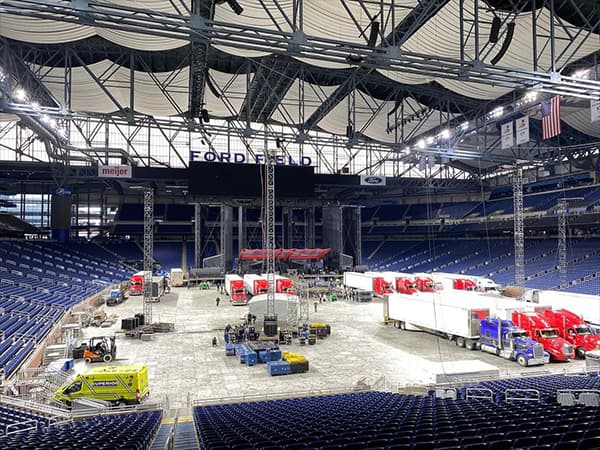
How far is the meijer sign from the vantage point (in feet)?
160

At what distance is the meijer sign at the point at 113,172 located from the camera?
4891cm

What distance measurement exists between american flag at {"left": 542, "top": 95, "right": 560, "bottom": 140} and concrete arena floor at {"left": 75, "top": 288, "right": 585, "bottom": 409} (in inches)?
558

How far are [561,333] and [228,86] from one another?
33124mm

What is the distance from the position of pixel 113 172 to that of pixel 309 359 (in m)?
36.3

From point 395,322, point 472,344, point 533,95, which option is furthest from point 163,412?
point 533,95

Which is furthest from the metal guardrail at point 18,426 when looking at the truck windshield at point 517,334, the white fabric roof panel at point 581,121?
the white fabric roof panel at point 581,121

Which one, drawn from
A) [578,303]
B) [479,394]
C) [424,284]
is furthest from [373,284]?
[479,394]

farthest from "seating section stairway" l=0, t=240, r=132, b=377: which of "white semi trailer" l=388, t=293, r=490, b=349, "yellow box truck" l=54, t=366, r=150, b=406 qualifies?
"white semi trailer" l=388, t=293, r=490, b=349

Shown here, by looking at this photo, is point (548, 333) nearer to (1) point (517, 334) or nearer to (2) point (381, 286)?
(1) point (517, 334)

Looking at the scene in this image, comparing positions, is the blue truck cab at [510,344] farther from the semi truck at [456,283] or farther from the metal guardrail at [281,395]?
the semi truck at [456,283]

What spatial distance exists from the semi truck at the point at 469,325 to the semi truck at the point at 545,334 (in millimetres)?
636

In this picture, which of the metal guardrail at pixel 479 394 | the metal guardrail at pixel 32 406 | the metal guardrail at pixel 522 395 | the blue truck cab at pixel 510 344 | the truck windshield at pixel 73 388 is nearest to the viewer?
the metal guardrail at pixel 522 395

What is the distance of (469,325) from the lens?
25.5 m

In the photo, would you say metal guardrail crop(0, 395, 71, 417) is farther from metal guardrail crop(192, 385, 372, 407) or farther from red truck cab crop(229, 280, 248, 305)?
red truck cab crop(229, 280, 248, 305)
